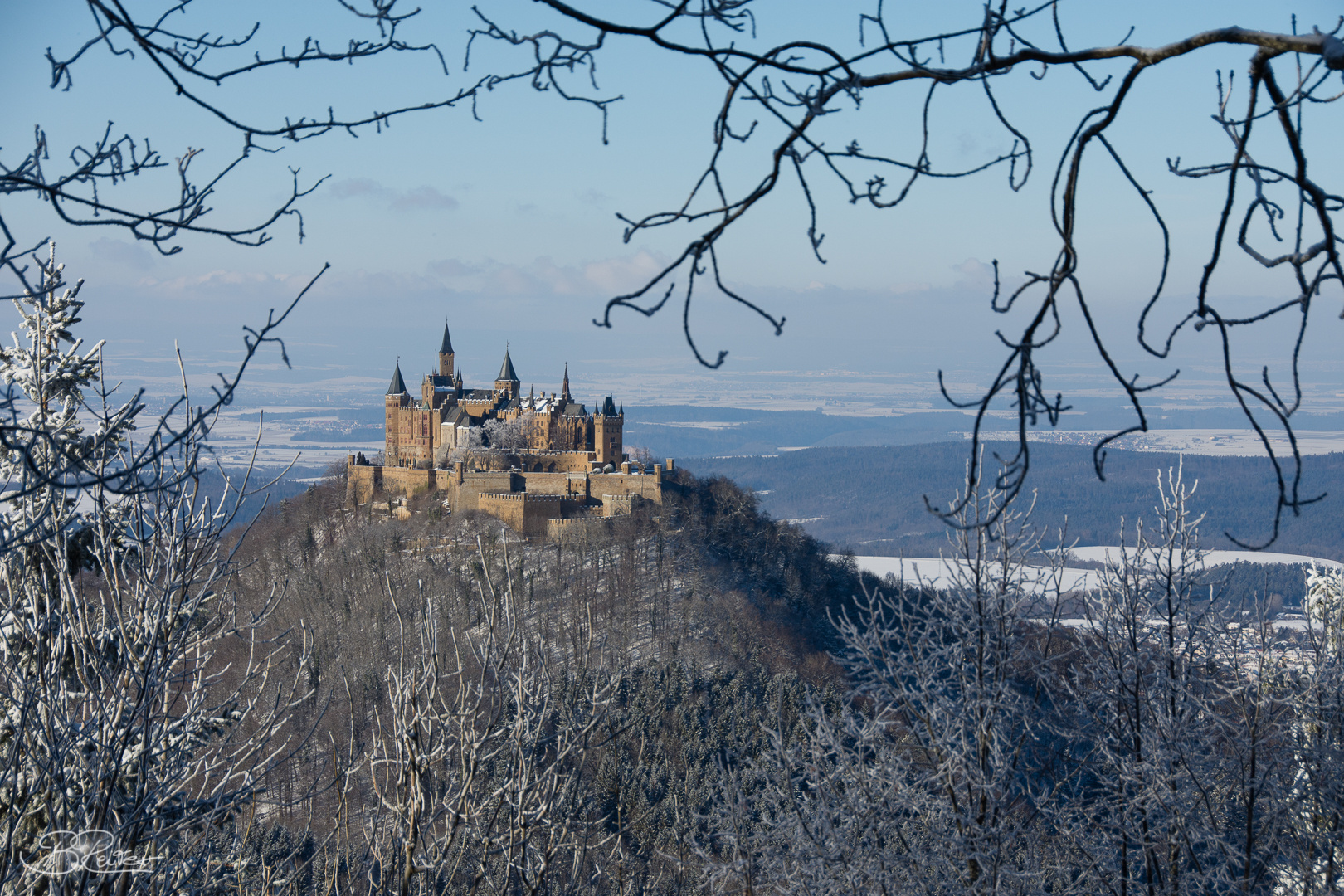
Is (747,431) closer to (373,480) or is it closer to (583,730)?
(373,480)

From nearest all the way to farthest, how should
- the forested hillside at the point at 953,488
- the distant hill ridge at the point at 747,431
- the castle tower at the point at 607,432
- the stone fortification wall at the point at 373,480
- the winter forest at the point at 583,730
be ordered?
the winter forest at the point at 583,730 < the castle tower at the point at 607,432 < the stone fortification wall at the point at 373,480 < the forested hillside at the point at 953,488 < the distant hill ridge at the point at 747,431

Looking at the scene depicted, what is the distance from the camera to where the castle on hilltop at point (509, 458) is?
5059 centimetres

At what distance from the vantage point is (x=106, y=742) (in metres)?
3.62

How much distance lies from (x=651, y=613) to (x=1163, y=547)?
43205 mm

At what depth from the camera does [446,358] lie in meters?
61.3

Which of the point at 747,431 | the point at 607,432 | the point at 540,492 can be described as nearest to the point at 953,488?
the point at 607,432

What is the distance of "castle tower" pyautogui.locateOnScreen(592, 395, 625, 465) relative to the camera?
53469 mm

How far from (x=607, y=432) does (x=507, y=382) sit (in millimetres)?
8699

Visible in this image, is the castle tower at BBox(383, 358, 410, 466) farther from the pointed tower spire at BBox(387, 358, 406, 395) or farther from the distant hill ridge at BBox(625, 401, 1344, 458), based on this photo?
the distant hill ridge at BBox(625, 401, 1344, 458)

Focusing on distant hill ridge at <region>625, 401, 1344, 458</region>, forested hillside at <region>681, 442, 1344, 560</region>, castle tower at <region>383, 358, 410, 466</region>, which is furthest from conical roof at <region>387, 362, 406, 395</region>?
distant hill ridge at <region>625, 401, 1344, 458</region>

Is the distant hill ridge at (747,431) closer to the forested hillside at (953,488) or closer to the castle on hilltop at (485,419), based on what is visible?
the forested hillside at (953,488)

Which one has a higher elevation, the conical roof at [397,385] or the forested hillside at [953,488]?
the conical roof at [397,385]

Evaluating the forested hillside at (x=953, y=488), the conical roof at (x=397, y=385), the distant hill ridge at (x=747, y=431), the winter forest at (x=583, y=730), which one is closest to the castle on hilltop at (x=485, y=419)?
the conical roof at (x=397, y=385)

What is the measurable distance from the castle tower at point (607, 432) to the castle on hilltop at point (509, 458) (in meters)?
0.04
